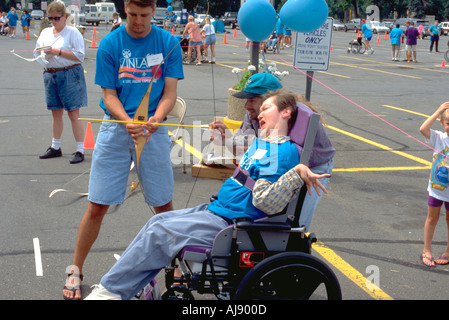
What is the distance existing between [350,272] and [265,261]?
4.65 ft

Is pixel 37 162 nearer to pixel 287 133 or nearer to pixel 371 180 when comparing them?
pixel 371 180

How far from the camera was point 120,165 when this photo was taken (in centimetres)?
343

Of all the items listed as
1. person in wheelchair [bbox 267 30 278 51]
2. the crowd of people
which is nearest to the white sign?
person in wheelchair [bbox 267 30 278 51]

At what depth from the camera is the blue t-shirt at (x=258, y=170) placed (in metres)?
2.93

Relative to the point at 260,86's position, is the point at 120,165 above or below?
below

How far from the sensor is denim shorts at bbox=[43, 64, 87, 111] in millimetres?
6555

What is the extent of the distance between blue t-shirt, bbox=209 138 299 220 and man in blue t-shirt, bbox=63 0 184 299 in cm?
61

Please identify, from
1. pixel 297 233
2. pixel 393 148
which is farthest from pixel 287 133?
pixel 393 148

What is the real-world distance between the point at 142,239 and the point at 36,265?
1.49 meters

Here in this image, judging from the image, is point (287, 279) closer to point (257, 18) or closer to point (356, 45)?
point (257, 18)

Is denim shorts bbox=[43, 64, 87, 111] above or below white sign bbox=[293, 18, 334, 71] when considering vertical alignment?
below

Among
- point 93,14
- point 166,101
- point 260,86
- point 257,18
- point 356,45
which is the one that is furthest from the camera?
point 93,14

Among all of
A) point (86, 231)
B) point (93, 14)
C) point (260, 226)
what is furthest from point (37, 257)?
point (93, 14)

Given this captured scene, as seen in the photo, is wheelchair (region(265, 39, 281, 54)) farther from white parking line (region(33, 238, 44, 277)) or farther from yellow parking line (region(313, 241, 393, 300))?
white parking line (region(33, 238, 44, 277))
